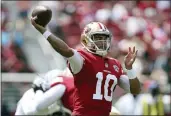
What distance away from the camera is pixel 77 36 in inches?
558

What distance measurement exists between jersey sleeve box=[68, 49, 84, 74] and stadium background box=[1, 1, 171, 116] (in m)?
5.72

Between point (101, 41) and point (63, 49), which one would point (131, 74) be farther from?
point (63, 49)

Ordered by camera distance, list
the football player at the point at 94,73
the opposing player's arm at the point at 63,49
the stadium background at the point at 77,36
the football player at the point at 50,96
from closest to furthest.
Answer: the opposing player's arm at the point at 63,49
the football player at the point at 94,73
the football player at the point at 50,96
the stadium background at the point at 77,36

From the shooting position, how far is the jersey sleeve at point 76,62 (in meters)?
5.97

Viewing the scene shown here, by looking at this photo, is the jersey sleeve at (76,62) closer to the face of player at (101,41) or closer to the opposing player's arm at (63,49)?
the opposing player's arm at (63,49)

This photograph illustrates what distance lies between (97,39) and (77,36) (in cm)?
790

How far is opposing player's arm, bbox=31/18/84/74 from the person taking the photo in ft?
19.3

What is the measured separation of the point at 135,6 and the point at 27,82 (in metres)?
4.17

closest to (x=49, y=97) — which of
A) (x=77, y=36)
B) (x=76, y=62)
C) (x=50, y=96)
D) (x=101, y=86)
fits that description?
(x=50, y=96)

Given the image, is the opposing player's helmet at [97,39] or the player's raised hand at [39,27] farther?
the opposing player's helmet at [97,39]

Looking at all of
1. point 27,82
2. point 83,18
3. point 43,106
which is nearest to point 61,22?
point 83,18

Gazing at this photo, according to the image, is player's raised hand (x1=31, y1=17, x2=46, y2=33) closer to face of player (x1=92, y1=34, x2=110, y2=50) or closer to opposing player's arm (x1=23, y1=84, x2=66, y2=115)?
face of player (x1=92, y1=34, x2=110, y2=50)

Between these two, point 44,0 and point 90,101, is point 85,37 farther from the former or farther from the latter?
point 44,0

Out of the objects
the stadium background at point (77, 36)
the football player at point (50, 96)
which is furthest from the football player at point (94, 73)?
the stadium background at point (77, 36)
